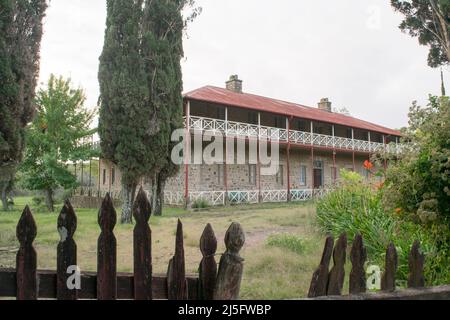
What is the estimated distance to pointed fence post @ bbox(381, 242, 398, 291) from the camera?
233cm

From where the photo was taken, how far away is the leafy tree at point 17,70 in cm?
870

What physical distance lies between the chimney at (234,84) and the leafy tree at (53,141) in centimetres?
1138

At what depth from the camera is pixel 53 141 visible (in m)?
19.0

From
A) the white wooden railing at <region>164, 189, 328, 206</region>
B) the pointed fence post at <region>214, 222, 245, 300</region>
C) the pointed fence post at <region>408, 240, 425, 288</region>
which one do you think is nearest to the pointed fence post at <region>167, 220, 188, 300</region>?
the pointed fence post at <region>214, 222, 245, 300</region>

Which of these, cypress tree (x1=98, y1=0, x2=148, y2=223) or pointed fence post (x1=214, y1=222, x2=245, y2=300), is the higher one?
cypress tree (x1=98, y1=0, x2=148, y2=223)

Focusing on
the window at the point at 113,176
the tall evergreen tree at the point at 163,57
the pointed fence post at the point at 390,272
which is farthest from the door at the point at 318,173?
the pointed fence post at the point at 390,272

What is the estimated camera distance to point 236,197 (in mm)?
21328

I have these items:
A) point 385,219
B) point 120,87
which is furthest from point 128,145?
point 385,219

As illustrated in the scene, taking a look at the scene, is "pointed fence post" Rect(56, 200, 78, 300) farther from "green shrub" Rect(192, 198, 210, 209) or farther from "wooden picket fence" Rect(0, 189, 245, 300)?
"green shrub" Rect(192, 198, 210, 209)

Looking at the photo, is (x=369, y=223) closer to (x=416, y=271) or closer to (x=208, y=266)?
(x=416, y=271)

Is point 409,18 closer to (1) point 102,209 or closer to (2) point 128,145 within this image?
(2) point 128,145

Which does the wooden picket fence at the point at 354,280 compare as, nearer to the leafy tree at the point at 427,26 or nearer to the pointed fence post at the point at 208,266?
the pointed fence post at the point at 208,266
